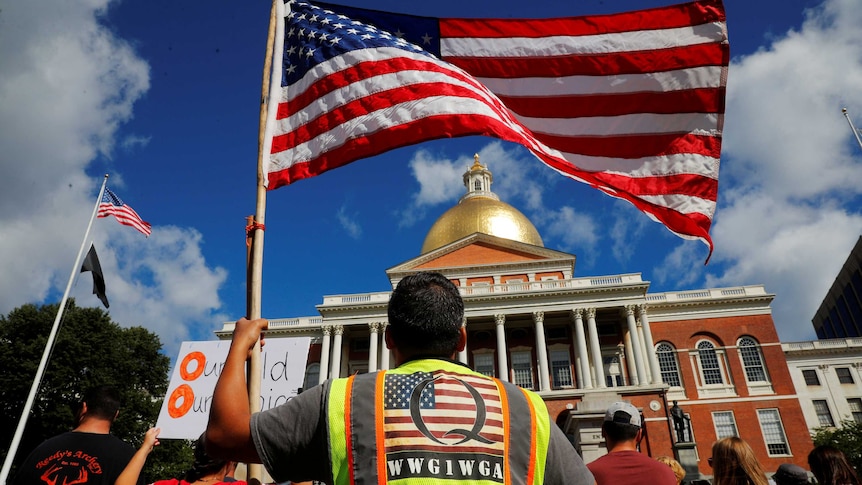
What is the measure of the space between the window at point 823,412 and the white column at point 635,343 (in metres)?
16.5

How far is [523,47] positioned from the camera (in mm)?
6355

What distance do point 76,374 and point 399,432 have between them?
36.8m

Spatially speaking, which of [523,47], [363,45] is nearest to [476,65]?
[523,47]

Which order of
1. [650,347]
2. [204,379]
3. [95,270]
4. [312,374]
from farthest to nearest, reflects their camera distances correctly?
[312,374], [650,347], [95,270], [204,379]

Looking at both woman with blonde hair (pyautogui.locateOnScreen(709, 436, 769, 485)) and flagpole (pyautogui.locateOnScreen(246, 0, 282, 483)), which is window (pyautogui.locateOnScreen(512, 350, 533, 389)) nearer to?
woman with blonde hair (pyautogui.locateOnScreen(709, 436, 769, 485))

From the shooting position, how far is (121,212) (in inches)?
645

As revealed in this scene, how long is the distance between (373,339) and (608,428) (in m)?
Answer: 37.1

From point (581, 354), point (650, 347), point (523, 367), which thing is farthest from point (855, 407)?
point (523, 367)

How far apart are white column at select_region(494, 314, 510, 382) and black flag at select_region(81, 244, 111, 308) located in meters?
27.3

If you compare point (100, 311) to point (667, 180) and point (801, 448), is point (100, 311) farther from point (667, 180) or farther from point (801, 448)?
point (801, 448)

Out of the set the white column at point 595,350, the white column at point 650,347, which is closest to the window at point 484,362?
the white column at point 595,350

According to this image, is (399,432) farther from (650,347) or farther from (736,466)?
(650,347)

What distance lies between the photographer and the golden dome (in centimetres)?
4878

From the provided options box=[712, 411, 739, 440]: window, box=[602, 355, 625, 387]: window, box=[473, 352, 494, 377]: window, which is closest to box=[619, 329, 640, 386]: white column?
box=[602, 355, 625, 387]: window
